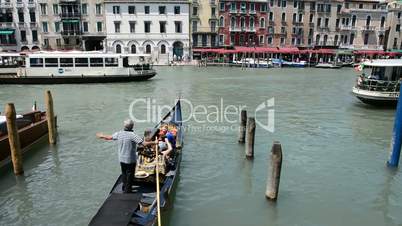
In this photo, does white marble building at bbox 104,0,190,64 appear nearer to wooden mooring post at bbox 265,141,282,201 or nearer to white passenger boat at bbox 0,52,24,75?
white passenger boat at bbox 0,52,24,75

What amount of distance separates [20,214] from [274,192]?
552 centimetres

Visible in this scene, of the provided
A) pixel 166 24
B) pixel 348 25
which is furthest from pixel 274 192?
pixel 348 25

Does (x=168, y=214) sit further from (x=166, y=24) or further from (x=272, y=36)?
(x=272, y=36)

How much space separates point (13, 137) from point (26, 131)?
2.09m

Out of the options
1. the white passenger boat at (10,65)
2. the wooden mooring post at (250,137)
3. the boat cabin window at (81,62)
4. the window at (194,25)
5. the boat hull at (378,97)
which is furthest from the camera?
the window at (194,25)

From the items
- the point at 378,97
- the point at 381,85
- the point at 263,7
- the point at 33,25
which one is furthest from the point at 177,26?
the point at 378,97

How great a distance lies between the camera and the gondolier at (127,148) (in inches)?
247

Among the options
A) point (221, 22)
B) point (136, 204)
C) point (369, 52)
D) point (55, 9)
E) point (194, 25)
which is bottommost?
point (136, 204)

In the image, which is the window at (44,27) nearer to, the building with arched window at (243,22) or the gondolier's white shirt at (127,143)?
the building with arched window at (243,22)

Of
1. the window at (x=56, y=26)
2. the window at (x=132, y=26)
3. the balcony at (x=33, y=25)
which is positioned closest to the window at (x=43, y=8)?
the balcony at (x=33, y=25)

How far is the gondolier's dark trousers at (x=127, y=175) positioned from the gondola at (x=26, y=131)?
4.65 metres

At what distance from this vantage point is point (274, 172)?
7.36m

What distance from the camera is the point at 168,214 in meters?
7.05

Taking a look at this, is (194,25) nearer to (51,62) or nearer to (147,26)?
(147,26)
